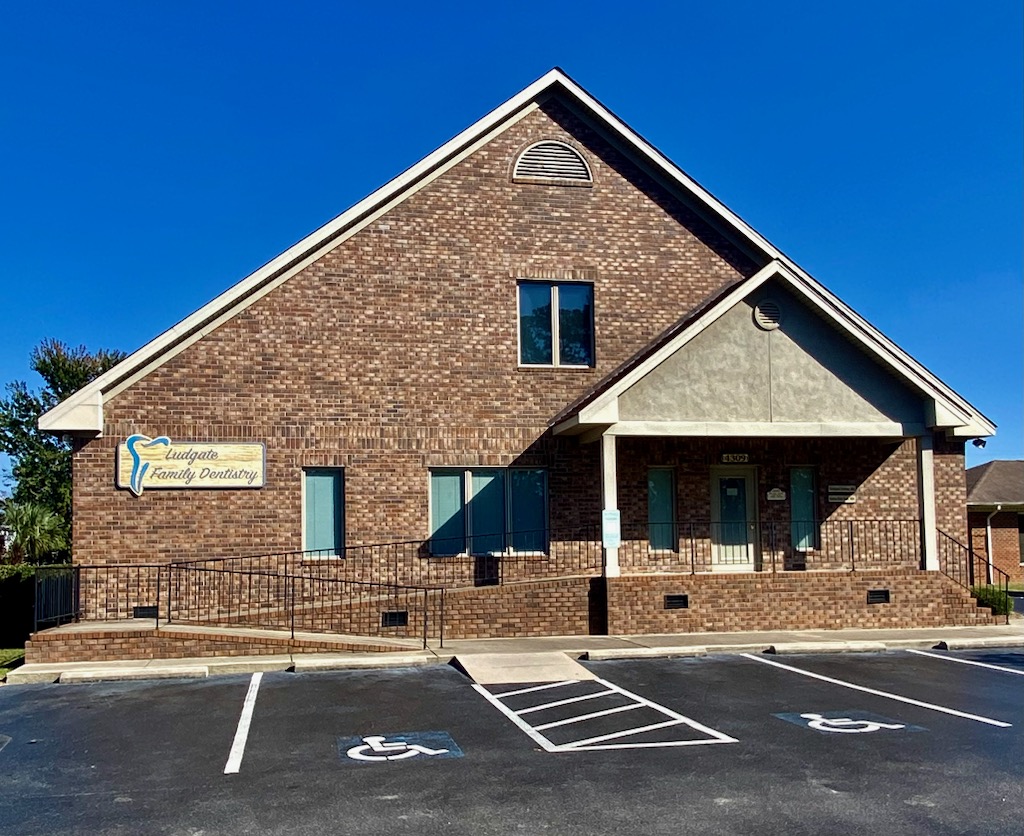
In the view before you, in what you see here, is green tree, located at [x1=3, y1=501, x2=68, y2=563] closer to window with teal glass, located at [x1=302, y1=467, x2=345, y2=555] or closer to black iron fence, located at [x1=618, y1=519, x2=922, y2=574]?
window with teal glass, located at [x1=302, y1=467, x2=345, y2=555]

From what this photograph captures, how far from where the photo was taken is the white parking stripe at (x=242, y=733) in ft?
29.4

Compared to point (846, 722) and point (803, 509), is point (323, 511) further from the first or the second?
point (846, 722)

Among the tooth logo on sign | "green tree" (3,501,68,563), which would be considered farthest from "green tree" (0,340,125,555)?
the tooth logo on sign

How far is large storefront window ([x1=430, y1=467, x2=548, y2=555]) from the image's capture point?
1891 centimetres

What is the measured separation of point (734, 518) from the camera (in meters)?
20.2

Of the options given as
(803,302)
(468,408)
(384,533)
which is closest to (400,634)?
(384,533)

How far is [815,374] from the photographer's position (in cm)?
1822

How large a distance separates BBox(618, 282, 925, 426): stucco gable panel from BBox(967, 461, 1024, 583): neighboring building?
1566 cm

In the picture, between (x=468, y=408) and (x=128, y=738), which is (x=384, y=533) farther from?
(x=128, y=738)

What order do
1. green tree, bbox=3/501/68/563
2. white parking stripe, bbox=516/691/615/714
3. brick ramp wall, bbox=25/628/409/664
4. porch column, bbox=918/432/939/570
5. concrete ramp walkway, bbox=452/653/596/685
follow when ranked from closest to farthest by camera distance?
white parking stripe, bbox=516/691/615/714 → concrete ramp walkway, bbox=452/653/596/685 → brick ramp wall, bbox=25/628/409/664 → porch column, bbox=918/432/939/570 → green tree, bbox=3/501/68/563

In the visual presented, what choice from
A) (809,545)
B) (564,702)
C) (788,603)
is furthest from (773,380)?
(564,702)

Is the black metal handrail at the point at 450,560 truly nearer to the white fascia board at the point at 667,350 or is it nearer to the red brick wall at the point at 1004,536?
the white fascia board at the point at 667,350

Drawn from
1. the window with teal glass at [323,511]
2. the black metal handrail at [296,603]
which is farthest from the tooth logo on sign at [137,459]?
the window with teal glass at [323,511]

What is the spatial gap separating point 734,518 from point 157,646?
10665mm
